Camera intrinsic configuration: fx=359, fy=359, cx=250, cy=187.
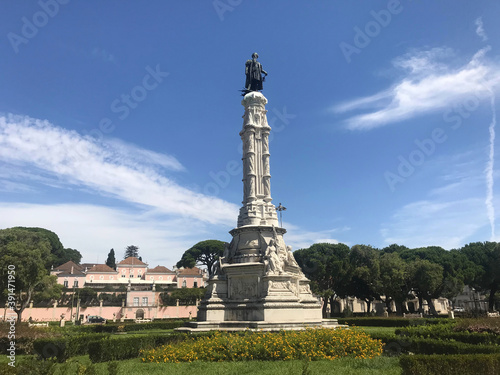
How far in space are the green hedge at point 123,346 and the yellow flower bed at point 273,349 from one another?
4.26 ft

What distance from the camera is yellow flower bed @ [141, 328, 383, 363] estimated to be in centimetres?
1298

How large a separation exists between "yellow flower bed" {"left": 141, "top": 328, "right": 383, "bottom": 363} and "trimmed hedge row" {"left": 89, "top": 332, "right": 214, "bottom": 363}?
1.30 metres

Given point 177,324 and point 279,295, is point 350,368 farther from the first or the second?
point 177,324

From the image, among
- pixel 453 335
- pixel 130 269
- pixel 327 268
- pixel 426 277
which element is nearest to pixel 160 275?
pixel 130 269

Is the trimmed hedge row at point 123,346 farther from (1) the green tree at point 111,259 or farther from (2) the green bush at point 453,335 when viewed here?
(1) the green tree at point 111,259

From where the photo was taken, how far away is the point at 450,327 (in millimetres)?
15984

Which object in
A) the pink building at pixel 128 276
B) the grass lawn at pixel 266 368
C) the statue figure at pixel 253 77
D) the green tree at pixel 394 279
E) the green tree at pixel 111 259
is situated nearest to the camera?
the grass lawn at pixel 266 368

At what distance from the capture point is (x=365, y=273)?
4512 centimetres

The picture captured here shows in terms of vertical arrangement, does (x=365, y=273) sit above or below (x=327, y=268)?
below

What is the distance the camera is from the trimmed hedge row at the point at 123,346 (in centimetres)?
1406

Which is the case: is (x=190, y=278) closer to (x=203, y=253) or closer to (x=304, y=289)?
(x=203, y=253)

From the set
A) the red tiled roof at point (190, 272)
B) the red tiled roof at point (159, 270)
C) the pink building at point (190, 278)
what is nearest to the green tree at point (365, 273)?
the pink building at point (190, 278)

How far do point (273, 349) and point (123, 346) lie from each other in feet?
20.5

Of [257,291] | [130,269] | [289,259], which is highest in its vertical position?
[130,269]
